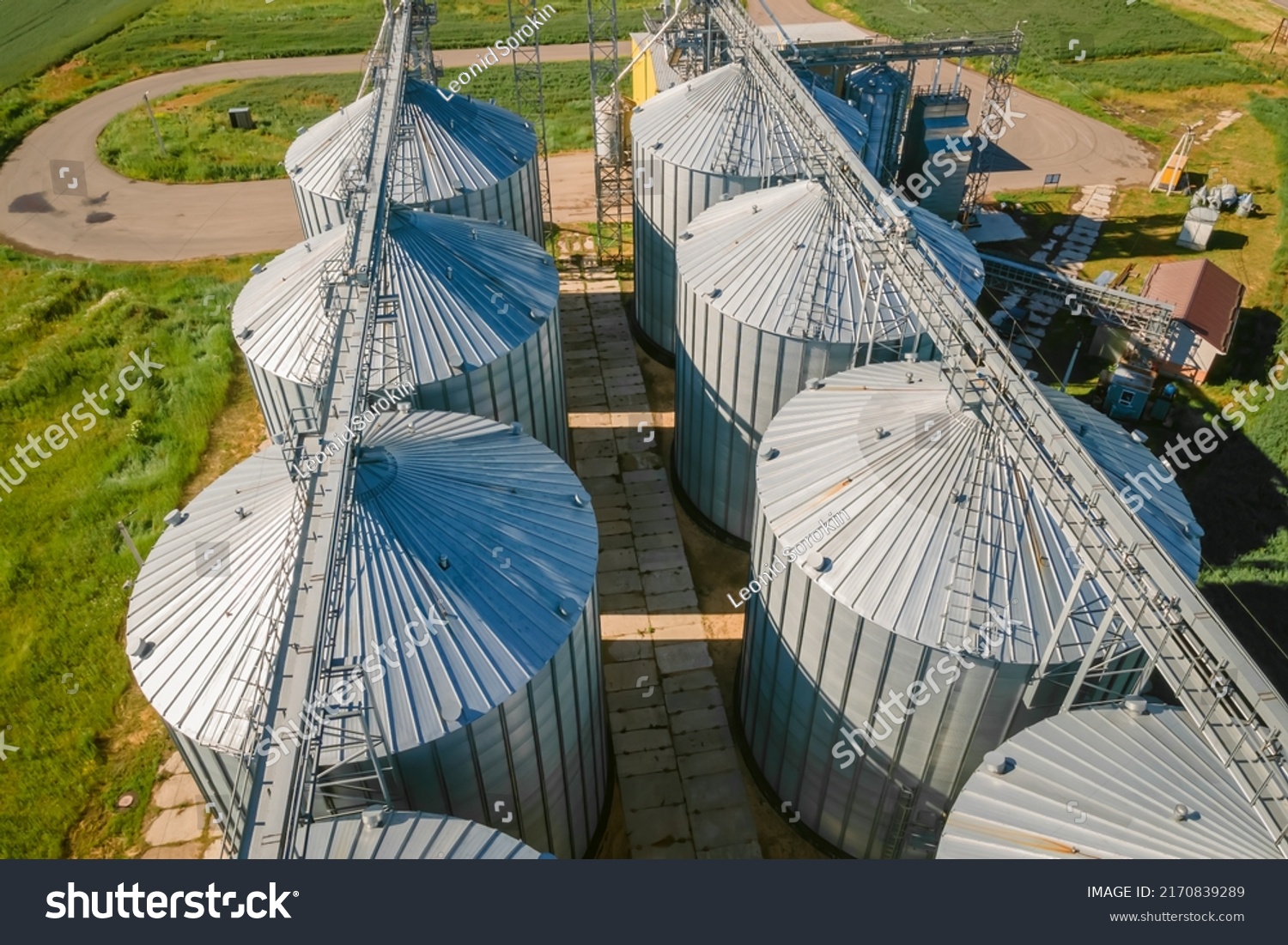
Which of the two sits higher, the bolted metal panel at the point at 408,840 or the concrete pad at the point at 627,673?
the bolted metal panel at the point at 408,840

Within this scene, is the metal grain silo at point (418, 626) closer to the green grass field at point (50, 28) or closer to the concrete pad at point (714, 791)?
the concrete pad at point (714, 791)

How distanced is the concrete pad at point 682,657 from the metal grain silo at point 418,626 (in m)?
7.18

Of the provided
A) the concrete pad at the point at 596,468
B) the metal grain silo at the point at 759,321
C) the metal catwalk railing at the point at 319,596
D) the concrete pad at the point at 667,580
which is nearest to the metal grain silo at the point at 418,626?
the metal catwalk railing at the point at 319,596

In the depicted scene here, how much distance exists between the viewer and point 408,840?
12.9 meters

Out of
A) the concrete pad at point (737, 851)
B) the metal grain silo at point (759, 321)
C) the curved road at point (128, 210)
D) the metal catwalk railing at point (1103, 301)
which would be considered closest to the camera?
the concrete pad at point (737, 851)

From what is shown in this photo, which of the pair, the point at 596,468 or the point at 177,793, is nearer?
the point at 177,793

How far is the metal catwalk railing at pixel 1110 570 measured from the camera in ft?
40.4

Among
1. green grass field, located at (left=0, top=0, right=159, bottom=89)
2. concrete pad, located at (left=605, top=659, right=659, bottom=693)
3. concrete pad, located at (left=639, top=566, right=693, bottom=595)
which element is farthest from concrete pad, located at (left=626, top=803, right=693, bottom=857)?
green grass field, located at (left=0, top=0, right=159, bottom=89)

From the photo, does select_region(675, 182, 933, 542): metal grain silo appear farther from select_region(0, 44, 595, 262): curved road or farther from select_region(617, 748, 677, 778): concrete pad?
select_region(0, 44, 595, 262): curved road

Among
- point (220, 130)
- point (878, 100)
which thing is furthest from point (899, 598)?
point (220, 130)

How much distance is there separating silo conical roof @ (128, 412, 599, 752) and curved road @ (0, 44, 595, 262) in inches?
1354

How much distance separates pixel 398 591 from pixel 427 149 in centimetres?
2066

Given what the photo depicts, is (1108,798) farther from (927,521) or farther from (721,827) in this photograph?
(721,827)

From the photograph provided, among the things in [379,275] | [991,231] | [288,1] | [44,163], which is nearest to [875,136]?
[991,231]
